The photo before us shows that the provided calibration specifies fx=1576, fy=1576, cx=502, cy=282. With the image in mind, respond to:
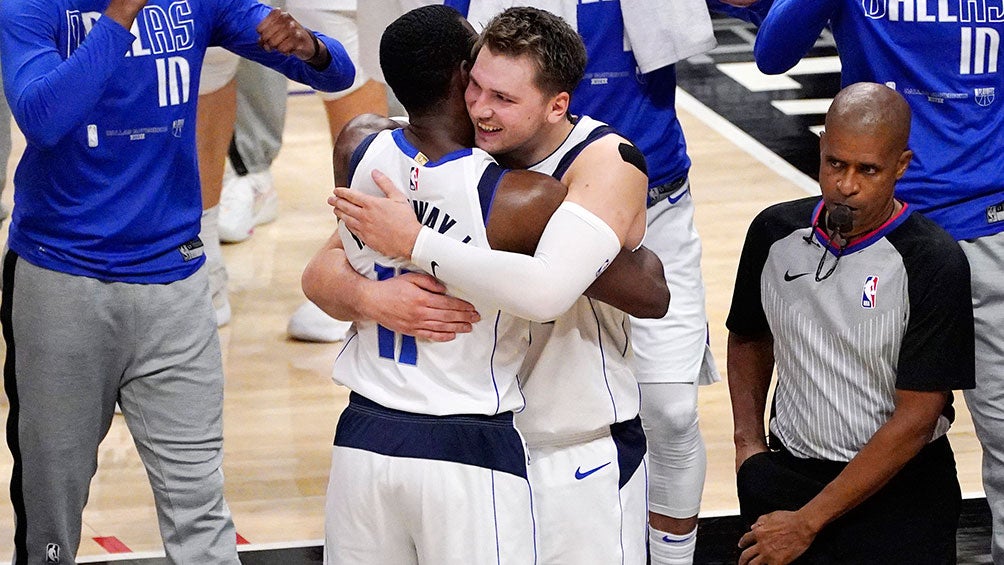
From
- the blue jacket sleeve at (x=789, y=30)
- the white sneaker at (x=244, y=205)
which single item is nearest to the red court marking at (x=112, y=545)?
the blue jacket sleeve at (x=789, y=30)

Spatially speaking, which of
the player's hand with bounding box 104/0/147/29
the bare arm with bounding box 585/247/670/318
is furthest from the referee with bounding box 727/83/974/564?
the player's hand with bounding box 104/0/147/29

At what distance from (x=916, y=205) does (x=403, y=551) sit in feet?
5.13

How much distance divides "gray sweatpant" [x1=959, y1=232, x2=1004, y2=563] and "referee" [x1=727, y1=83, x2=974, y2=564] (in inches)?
16.7

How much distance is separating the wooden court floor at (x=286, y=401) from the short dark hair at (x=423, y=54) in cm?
194

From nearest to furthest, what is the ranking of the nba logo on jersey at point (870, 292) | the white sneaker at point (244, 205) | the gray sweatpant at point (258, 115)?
the nba logo on jersey at point (870, 292) < the white sneaker at point (244, 205) < the gray sweatpant at point (258, 115)

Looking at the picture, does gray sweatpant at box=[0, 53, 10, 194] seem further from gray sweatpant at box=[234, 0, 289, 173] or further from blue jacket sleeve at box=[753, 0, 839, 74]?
blue jacket sleeve at box=[753, 0, 839, 74]

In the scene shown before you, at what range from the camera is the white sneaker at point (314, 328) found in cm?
592

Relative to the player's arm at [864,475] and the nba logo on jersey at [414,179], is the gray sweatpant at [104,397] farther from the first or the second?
the player's arm at [864,475]

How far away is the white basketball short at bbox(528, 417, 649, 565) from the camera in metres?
3.01

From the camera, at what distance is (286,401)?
5.37 meters

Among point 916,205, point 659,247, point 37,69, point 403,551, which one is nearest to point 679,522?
point 659,247

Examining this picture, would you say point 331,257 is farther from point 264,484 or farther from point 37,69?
point 264,484

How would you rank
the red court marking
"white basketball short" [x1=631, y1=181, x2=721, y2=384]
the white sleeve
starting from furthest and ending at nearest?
the red court marking → "white basketball short" [x1=631, y1=181, x2=721, y2=384] → the white sleeve

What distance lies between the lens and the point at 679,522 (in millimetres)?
4016
